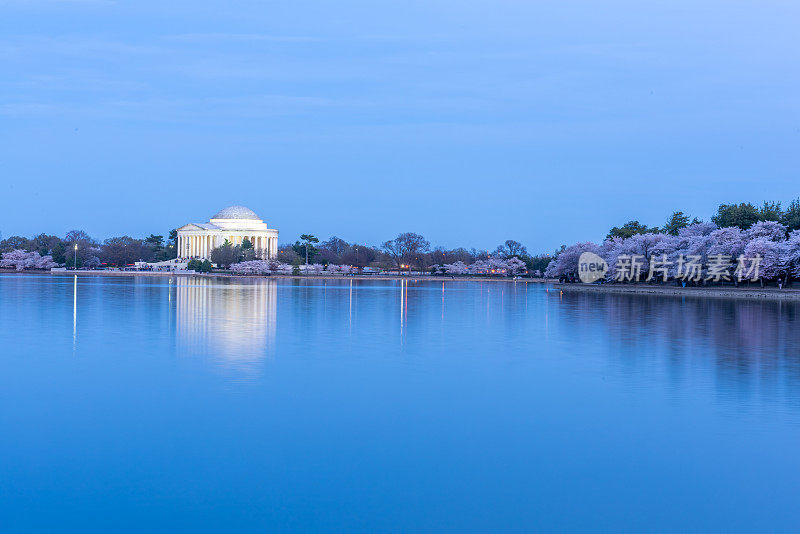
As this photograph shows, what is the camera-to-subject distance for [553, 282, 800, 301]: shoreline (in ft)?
199

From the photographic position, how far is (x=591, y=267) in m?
89.9

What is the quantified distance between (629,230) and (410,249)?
2435 inches

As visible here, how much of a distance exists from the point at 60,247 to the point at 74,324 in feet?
405

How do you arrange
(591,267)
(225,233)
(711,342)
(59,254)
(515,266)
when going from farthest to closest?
1. (225,233)
2. (515,266)
3. (59,254)
4. (591,267)
5. (711,342)

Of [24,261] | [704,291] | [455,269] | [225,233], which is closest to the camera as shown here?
[704,291]

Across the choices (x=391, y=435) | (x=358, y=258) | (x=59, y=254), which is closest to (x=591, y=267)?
(x=358, y=258)

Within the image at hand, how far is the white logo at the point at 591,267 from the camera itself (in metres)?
87.3

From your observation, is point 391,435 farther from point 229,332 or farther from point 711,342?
point 711,342

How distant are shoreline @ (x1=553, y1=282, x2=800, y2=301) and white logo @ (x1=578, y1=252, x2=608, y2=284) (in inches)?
252

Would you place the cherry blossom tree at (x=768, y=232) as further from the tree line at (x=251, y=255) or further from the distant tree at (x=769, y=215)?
the tree line at (x=251, y=255)

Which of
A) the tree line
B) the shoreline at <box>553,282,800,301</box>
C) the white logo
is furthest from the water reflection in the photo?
the tree line

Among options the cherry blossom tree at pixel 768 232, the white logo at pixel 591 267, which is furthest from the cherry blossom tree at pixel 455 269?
the cherry blossom tree at pixel 768 232

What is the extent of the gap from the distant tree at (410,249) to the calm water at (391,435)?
433 feet

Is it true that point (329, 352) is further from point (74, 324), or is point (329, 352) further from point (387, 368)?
point (74, 324)
